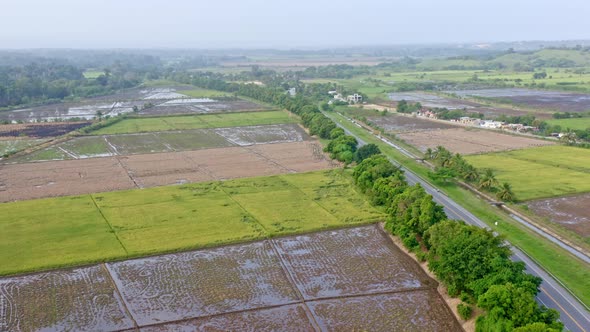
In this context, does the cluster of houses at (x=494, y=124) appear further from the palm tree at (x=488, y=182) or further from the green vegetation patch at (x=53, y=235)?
the green vegetation patch at (x=53, y=235)

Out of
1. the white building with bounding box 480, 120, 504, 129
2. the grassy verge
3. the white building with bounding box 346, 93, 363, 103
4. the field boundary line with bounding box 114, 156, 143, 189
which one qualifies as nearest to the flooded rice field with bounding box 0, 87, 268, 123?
the white building with bounding box 346, 93, 363, 103

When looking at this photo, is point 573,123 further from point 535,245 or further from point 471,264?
point 471,264

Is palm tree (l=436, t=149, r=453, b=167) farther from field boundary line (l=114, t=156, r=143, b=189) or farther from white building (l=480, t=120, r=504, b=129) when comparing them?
white building (l=480, t=120, r=504, b=129)

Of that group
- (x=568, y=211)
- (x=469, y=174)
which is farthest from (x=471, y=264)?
(x=469, y=174)

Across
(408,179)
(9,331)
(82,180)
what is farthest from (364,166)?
(9,331)

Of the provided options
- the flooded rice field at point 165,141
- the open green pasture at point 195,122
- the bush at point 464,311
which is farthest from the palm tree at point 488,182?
the open green pasture at point 195,122
